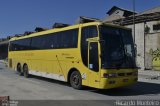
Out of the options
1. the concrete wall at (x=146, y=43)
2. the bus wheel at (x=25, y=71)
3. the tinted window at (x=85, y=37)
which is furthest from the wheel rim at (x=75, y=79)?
the concrete wall at (x=146, y=43)

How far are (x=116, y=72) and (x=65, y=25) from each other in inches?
210

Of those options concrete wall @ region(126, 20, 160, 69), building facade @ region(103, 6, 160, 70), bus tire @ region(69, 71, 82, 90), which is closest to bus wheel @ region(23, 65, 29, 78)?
bus tire @ region(69, 71, 82, 90)

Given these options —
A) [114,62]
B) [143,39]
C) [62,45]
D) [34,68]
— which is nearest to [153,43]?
[143,39]

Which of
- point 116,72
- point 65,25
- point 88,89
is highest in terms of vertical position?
point 65,25

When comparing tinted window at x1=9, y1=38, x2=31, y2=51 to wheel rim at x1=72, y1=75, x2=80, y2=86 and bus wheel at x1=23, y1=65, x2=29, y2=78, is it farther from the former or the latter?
wheel rim at x1=72, y1=75, x2=80, y2=86

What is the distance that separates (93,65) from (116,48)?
4.06 ft

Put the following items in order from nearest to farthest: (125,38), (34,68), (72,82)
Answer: (125,38), (72,82), (34,68)

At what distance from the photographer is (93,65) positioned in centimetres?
1326

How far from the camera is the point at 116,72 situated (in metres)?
12.9

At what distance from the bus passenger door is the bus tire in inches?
41.9

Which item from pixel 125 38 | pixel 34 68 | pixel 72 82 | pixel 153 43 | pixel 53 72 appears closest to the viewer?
pixel 125 38

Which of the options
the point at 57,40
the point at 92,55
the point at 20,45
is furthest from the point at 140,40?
the point at 92,55

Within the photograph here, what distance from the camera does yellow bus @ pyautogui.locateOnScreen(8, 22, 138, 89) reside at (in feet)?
42.3

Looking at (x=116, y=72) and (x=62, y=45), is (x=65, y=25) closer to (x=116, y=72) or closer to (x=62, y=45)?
(x=62, y=45)
